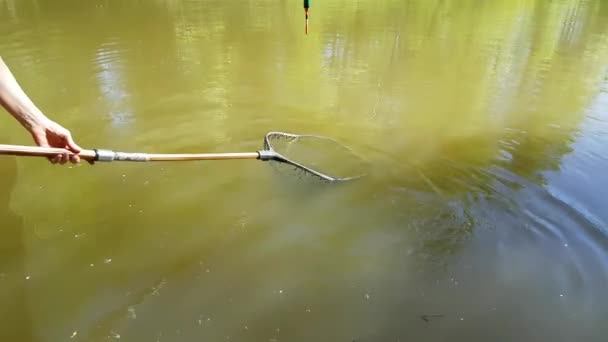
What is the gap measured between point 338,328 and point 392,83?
573 centimetres

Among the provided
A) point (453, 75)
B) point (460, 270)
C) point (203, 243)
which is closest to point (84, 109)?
point (203, 243)

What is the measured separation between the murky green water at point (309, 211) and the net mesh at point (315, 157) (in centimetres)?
16

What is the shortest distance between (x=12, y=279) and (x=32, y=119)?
3.91ft

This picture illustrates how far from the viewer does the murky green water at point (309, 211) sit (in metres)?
2.78

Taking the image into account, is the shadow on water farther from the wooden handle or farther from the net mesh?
the net mesh

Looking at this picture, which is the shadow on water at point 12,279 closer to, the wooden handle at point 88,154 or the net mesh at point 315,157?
the wooden handle at point 88,154

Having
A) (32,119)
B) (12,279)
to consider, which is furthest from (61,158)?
(12,279)

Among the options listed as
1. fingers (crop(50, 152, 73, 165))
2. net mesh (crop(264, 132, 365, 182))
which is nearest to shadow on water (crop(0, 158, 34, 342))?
fingers (crop(50, 152, 73, 165))

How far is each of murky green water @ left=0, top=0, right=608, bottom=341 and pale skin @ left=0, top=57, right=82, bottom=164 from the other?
0.98 m

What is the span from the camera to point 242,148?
505 centimetres

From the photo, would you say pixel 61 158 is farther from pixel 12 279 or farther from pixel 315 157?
pixel 315 157

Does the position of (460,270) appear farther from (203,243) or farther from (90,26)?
(90,26)

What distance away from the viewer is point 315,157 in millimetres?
4863

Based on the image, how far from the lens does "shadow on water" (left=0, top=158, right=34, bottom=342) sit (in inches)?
101
